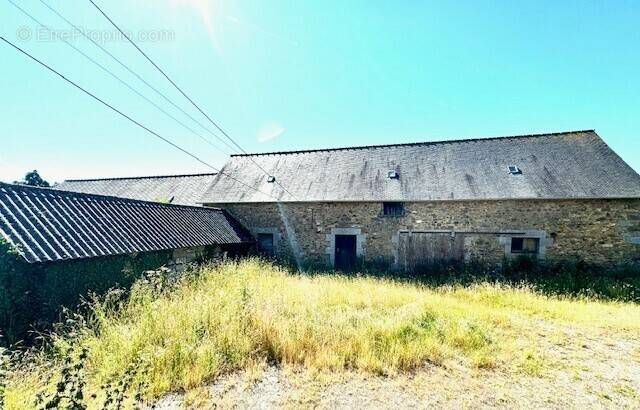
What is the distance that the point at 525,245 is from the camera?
10789 mm

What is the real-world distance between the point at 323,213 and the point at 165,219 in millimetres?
5992

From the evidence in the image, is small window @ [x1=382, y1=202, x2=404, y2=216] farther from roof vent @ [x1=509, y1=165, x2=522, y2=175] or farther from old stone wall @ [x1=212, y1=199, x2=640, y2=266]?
roof vent @ [x1=509, y1=165, x2=522, y2=175]

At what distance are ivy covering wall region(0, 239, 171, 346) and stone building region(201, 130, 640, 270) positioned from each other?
7.61 meters

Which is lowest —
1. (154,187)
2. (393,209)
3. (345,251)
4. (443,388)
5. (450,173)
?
(443,388)

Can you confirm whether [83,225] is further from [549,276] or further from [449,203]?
[549,276]

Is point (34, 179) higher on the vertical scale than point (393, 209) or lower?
higher

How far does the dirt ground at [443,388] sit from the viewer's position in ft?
11.3

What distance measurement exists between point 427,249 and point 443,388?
8131mm

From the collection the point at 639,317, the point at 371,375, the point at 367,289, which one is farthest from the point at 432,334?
the point at 639,317

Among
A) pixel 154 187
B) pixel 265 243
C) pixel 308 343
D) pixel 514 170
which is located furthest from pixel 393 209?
pixel 154 187

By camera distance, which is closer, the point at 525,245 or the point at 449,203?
the point at 525,245

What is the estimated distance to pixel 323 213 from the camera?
12680mm

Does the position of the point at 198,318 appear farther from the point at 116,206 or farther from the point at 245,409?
the point at 116,206

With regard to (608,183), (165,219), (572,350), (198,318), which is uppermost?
(608,183)
